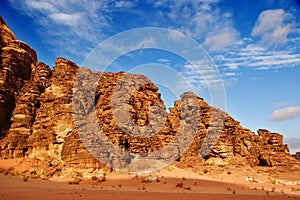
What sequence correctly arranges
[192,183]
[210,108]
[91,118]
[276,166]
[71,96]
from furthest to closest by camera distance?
[210,108] → [276,166] → [71,96] → [91,118] → [192,183]

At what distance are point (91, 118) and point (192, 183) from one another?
11618 mm

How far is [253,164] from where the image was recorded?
3378 centimetres

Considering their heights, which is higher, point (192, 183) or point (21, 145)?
point (21, 145)

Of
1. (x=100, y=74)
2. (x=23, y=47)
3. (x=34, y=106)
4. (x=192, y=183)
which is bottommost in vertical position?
(x=192, y=183)

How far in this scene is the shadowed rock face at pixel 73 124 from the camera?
24914mm

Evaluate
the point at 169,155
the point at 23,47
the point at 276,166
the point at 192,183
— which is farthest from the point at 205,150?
the point at 23,47

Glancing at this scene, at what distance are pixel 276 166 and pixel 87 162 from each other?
25.2 metres

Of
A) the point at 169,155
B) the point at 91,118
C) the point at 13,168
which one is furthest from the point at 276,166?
the point at 13,168

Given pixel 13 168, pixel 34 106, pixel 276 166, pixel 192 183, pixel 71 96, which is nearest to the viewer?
pixel 192 183

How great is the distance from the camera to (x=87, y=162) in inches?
814

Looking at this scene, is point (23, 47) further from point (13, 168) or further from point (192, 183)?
point (192, 183)

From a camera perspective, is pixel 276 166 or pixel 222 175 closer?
pixel 222 175

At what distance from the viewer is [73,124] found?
2527 cm

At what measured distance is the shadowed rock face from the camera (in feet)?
81.7
